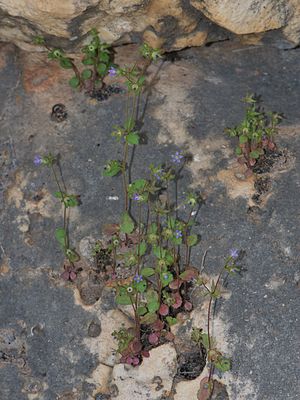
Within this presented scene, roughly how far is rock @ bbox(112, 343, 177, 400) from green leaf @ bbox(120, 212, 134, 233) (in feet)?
3.05

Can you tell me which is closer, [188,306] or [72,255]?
[188,306]

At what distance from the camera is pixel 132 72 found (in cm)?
460

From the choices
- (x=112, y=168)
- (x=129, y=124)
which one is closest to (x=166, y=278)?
(x=112, y=168)

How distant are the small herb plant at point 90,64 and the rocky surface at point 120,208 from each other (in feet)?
0.37

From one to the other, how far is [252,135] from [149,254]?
124 centimetres

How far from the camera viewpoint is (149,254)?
15.1 ft

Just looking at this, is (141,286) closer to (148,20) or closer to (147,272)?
(147,272)

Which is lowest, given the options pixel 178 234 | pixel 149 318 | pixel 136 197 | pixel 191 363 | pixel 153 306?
pixel 191 363

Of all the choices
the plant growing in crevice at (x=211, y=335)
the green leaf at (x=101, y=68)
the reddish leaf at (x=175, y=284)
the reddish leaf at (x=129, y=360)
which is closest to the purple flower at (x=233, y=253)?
the plant growing in crevice at (x=211, y=335)

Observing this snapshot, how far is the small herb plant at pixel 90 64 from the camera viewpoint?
17.1 feet

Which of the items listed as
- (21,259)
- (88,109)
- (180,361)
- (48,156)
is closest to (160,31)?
(88,109)

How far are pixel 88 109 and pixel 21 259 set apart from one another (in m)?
1.47

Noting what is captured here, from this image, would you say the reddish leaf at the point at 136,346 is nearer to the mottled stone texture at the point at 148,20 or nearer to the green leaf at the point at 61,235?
the green leaf at the point at 61,235

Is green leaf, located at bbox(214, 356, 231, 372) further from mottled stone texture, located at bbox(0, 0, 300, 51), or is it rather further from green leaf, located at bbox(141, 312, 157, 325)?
mottled stone texture, located at bbox(0, 0, 300, 51)
